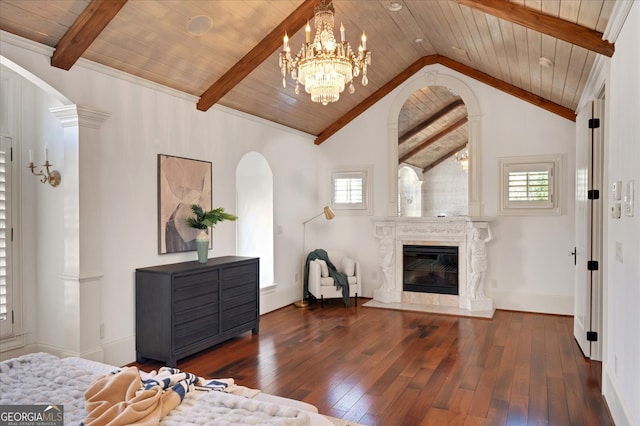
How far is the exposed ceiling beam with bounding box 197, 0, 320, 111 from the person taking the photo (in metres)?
4.66

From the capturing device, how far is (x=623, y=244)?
2.81 meters

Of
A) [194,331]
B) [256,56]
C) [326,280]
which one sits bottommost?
[194,331]

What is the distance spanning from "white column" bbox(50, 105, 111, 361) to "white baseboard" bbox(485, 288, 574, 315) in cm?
535

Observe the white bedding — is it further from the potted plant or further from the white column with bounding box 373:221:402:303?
the white column with bounding box 373:221:402:303

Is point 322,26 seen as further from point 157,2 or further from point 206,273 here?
point 206,273

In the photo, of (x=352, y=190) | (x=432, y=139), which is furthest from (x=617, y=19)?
(x=352, y=190)

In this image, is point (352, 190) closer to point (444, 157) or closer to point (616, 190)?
point (444, 157)

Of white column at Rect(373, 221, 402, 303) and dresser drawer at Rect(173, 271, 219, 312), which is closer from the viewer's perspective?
dresser drawer at Rect(173, 271, 219, 312)

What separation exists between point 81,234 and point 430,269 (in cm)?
504

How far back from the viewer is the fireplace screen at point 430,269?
22.3ft

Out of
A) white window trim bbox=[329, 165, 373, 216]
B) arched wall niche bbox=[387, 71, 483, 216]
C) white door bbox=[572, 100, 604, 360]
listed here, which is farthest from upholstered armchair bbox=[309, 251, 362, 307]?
white door bbox=[572, 100, 604, 360]

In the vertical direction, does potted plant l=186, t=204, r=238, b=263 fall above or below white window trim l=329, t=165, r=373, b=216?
below

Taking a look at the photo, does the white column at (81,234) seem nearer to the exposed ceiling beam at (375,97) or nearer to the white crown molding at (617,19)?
the white crown molding at (617,19)

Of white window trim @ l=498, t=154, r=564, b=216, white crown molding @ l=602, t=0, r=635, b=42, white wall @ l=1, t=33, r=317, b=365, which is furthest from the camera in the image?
white window trim @ l=498, t=154, r=564, b=216
